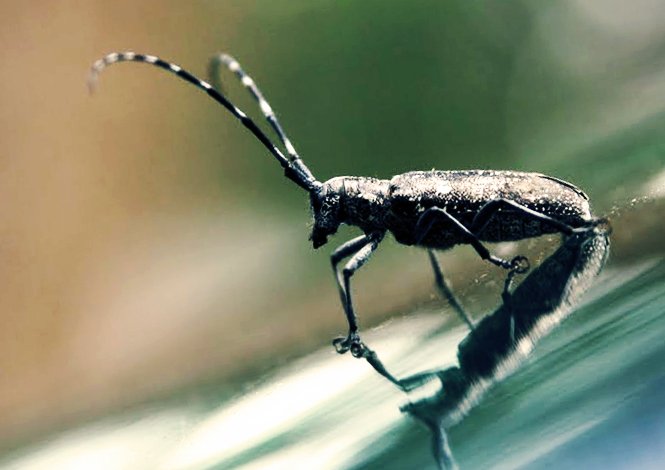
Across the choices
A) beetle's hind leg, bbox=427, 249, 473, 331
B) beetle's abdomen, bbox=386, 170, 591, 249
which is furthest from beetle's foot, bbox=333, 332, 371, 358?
beetle's abdomen, bbox=386, 170, 591, 249

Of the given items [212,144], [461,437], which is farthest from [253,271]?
[461,437]

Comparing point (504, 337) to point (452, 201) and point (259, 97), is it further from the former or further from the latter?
point (259, 97)

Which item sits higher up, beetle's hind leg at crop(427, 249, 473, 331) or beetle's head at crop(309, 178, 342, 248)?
beetle's head at crop(309, 178, 342, 248)

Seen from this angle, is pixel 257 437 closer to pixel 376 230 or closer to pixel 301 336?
pixel 301 336

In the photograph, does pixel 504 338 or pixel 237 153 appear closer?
pixel 504 338

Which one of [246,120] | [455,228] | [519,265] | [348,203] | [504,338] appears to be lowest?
[504,338]

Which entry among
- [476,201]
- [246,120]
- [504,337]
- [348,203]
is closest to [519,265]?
[504,337]

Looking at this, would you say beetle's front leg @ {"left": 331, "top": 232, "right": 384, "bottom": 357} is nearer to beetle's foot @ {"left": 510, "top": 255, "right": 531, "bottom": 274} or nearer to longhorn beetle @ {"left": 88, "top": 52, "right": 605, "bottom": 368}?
longhorn beetle @ {"left": 88, "top": 52, "right": 605, "bottom": 368}
